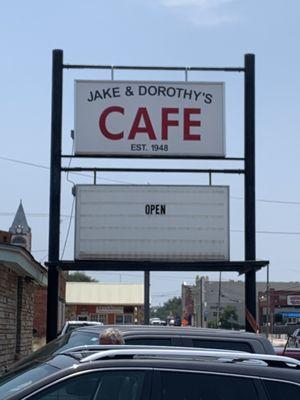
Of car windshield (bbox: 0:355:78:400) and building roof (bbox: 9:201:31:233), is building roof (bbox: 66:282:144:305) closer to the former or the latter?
building roof (bbox: 9:201:31:233)

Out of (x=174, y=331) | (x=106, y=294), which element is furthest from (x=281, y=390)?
(x=106, y=294)

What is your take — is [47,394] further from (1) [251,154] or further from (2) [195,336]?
(1) [251,154]

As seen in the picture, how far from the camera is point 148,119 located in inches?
559

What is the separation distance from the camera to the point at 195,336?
7.50 metres

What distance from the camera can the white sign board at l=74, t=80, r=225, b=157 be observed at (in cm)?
1418

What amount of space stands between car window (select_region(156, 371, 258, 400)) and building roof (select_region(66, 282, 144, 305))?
59455 millimetres

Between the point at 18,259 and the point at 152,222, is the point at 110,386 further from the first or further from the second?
the point at 18,259

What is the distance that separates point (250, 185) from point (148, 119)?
222cm

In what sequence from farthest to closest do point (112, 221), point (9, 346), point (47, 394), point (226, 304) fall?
point (226, 304), point (9, 346), point (112, 221), point (47, 394)

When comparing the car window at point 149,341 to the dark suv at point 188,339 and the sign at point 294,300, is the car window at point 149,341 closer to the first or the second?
the dark suv at point 188,339

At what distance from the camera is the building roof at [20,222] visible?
39031 millimetres

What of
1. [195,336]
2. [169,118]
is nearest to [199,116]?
[169,118]

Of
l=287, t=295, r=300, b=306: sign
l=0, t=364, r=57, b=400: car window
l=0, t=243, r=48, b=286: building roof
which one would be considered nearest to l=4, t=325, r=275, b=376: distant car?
l=0, t=364, r=57, b=400: car window

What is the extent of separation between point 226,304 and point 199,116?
95410 mm
